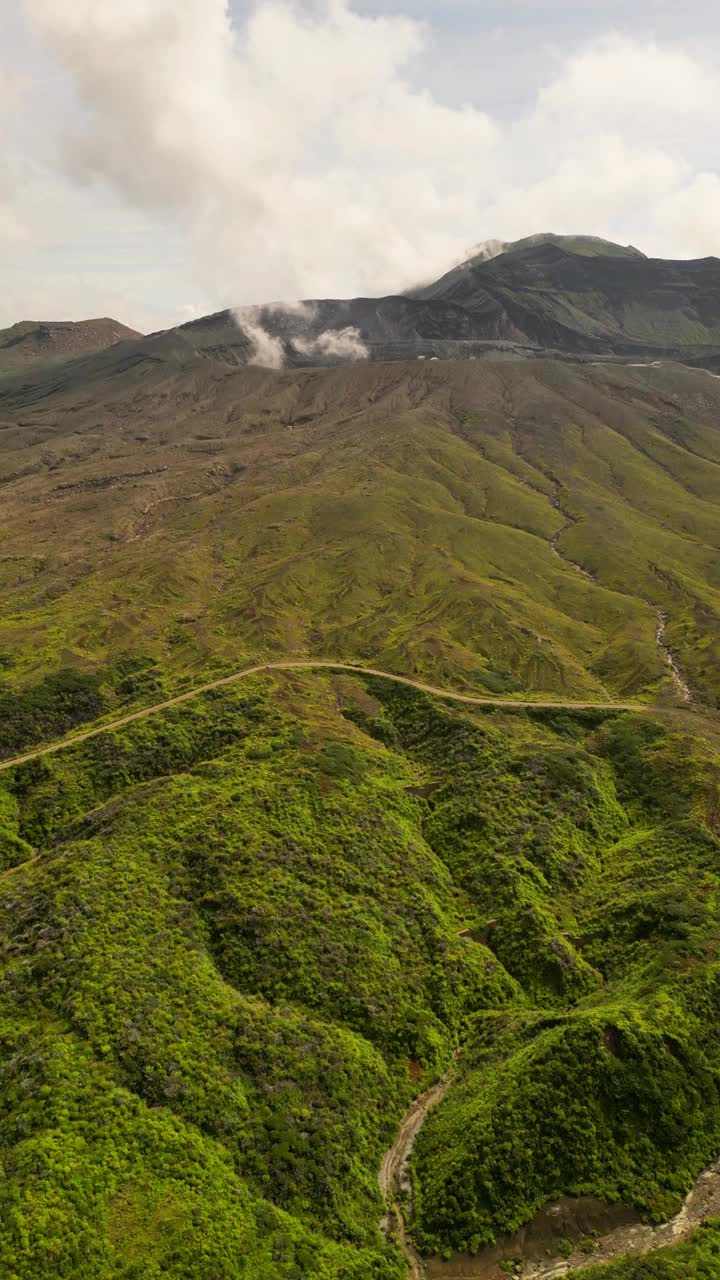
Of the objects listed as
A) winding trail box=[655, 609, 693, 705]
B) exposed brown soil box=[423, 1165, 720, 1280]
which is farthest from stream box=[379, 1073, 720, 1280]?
winding trail box=[655, 609, 693, 705]

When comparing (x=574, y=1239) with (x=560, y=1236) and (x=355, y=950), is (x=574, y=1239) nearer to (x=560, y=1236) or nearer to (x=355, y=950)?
(x=560, y=1236)

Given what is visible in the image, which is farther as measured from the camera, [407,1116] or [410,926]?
[410,926]

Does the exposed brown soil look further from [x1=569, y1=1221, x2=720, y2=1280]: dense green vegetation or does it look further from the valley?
[x1=569, y1=1221, x2=720, y2=1280]: dense green vegetation

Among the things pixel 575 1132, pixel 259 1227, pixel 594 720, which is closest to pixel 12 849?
pixel 259 1227

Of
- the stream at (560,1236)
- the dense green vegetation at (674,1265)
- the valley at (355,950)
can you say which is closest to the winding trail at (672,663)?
the valley at (355,950)

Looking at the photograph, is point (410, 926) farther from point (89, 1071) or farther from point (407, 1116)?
point (89, 1071)

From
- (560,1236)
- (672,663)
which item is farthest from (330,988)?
(672,663)
